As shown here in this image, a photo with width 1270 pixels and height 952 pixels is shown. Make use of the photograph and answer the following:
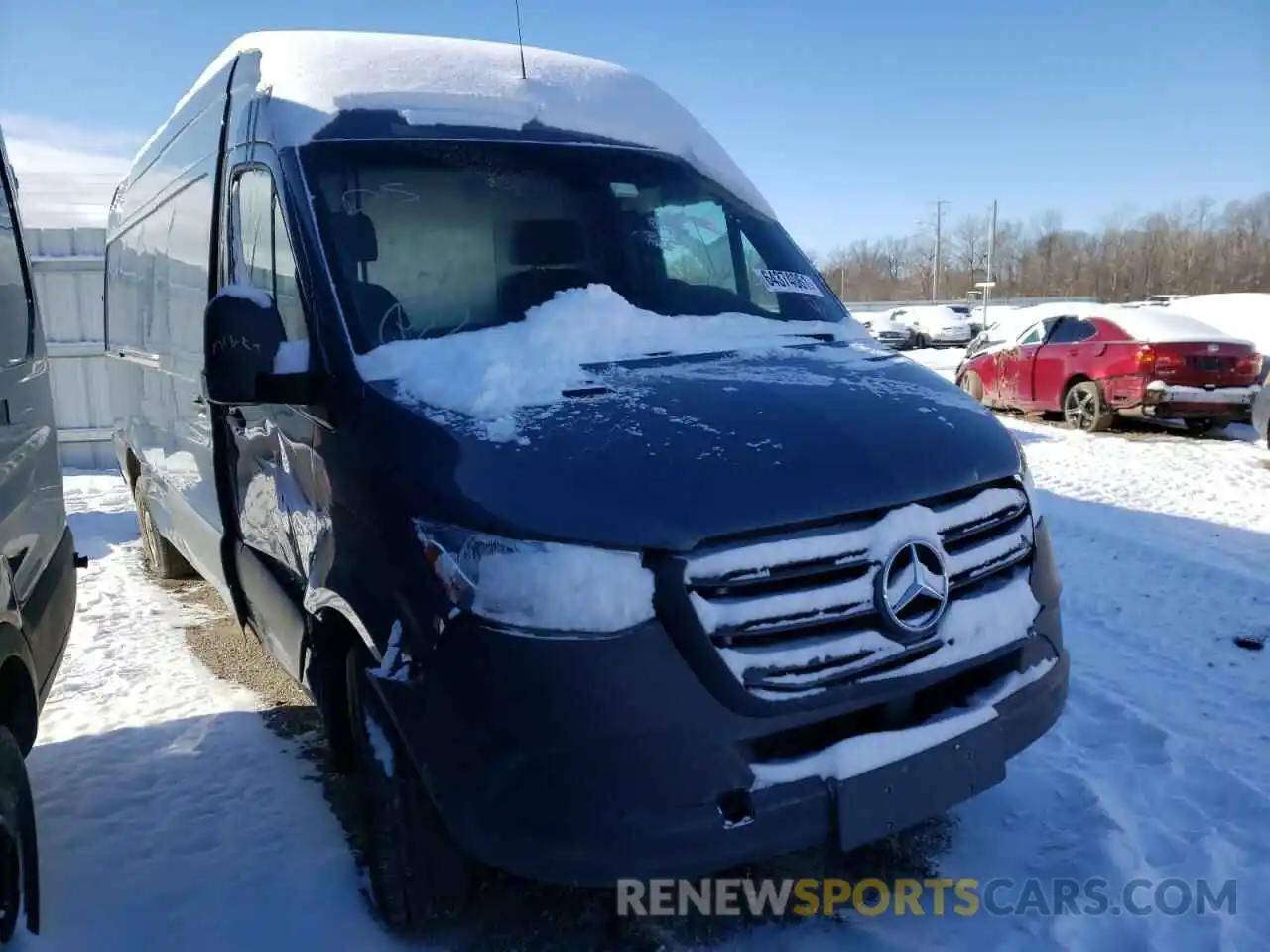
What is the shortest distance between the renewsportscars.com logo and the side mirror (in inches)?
68.8

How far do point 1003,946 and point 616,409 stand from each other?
1825 mm

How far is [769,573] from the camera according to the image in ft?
6.95

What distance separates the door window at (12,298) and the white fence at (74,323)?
739 cm

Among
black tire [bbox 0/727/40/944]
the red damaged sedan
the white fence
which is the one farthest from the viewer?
the red damaged sedan

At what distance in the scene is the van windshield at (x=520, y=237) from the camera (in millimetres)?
2848

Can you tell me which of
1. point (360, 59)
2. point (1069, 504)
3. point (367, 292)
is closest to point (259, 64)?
point (360, 59)

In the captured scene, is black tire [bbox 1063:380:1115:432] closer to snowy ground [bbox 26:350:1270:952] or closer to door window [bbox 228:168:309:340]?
snowy ground [bbox 26:350:1270:952]

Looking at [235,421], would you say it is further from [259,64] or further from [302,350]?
[259,64]

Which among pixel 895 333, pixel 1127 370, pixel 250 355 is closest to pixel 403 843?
pixel 250 355

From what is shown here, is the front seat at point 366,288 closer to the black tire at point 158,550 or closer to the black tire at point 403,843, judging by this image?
the black tire at point 403,843

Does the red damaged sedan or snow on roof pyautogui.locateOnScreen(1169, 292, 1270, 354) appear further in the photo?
snow on roof pyautogui.locateOnScreen(1169, 292, 1270, 354)

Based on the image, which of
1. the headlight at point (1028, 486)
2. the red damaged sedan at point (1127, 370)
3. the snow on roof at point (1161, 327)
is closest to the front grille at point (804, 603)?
the headlight at point (1028, 486)

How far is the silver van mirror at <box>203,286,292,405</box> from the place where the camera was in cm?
263

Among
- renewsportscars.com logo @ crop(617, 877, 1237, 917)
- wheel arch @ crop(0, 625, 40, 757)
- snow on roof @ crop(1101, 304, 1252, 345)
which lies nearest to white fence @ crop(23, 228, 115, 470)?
wheel arch @ crop(0, 625, 40, 757)
